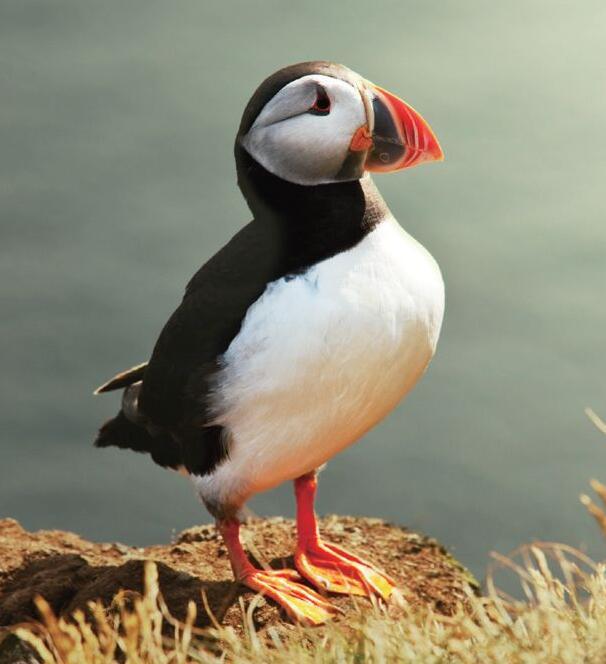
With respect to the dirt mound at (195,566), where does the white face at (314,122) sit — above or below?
above

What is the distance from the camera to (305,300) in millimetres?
4418

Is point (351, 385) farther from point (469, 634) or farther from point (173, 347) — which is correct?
point (469, 634)

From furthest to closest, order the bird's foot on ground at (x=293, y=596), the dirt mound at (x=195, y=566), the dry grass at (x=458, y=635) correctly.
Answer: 1. the dirt mound at (x=195, y=566)
2. the bird's foot on ground at (x=293, y=596)
3. the dry grass at (x=458, y=635)

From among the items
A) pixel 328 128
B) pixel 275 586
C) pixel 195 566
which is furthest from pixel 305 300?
pixel 195 566

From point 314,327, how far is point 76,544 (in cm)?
258

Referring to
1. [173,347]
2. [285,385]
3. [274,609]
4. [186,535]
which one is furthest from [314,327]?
[186,535]

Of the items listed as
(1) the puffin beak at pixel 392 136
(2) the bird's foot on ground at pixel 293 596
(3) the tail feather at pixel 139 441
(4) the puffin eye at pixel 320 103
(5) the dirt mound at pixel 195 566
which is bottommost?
(2) the bird's foot on ground at pixel 293 596

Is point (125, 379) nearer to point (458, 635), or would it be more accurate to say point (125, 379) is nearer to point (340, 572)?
point (340, 572)

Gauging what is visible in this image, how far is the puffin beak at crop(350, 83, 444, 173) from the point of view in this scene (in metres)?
4.49

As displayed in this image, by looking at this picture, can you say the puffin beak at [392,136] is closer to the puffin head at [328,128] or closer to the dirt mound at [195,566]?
the puffin head at [328,128]

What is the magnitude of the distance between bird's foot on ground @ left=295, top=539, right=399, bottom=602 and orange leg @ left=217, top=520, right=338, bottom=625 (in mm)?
110

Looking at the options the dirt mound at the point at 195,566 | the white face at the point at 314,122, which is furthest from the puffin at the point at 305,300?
the dirt mound at the point at 195,566

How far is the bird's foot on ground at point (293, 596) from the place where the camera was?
15.8 ft

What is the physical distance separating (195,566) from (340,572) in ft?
2.39
